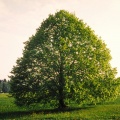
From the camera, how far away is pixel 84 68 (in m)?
41.0

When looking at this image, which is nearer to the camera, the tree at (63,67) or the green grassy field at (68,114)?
the green grassy field at (68,114)

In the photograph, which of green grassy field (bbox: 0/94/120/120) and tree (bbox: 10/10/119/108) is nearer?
green grassy field (bbox: 0/94/120/120)

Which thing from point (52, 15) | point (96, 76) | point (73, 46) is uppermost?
point (52, 15)

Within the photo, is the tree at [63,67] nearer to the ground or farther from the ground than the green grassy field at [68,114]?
farther from the ground

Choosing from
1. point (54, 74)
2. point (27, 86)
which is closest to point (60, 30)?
point (54, 74)

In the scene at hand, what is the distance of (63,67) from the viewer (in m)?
40.9

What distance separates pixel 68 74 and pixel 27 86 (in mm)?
6232

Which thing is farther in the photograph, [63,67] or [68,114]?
[63,67]

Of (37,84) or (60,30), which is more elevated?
(60,30)

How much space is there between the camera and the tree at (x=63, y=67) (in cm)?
4047

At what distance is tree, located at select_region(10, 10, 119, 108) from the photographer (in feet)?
133

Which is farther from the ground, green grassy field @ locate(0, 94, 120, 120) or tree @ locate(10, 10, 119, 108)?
tree @ locate(10, 10, 119, 108)

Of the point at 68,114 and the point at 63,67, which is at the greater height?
the point at 63,67

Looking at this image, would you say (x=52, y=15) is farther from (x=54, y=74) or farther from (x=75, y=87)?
(x=75, y=87)
